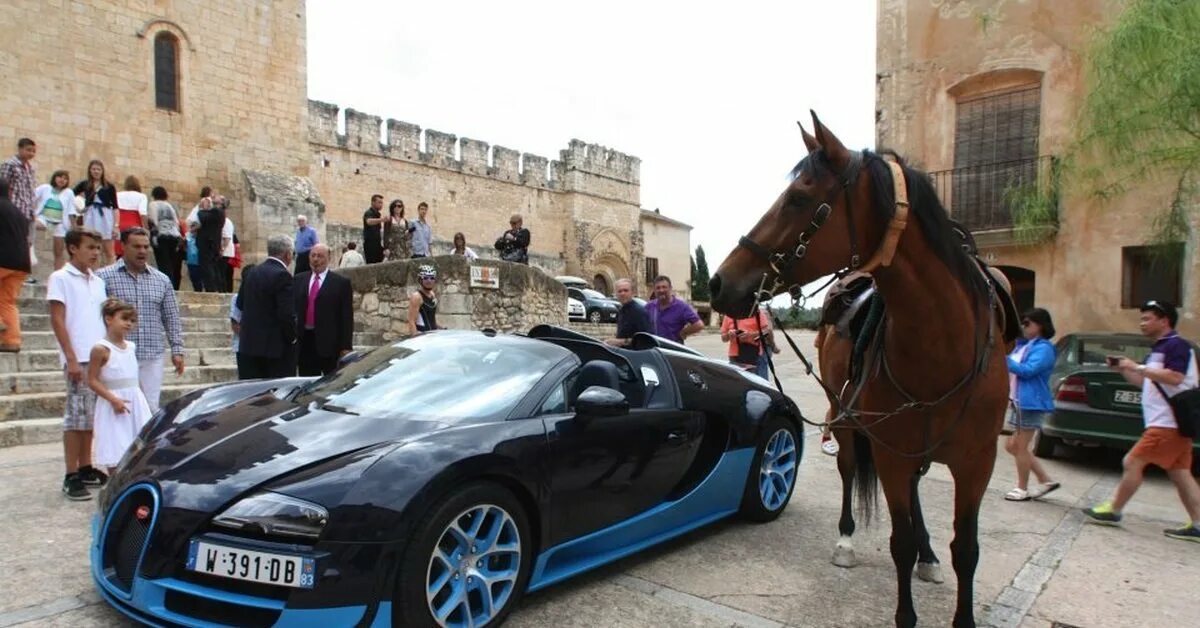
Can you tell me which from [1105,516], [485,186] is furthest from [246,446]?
[485,186]

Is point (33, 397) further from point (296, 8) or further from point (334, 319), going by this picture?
point (296, 8)

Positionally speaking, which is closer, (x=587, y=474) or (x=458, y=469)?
(x=458, y=469)

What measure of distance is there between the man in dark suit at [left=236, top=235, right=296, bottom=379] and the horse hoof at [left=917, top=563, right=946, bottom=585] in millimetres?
5327

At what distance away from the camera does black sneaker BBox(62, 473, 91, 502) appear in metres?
4.49

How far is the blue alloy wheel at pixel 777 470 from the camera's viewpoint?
4703mm

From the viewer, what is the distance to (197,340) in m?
9.27

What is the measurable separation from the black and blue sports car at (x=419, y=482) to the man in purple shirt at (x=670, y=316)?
3191mm

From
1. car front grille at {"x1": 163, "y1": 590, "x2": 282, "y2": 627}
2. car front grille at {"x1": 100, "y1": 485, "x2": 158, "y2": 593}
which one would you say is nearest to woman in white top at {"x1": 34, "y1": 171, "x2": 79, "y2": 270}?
car front grille at {"x1": 100, "y1": 485, "x2": 158, "y2": 593}

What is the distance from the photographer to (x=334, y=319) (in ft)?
21.7

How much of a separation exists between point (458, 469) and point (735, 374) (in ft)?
8.39

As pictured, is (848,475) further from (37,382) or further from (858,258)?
(37,382)

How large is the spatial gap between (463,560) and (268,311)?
4.25 metres

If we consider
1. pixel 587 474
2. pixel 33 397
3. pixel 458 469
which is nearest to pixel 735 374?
pixel 587 474

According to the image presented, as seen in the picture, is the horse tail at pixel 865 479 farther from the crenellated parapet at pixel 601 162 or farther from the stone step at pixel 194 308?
the crenellated parapet at pixel 601 162
